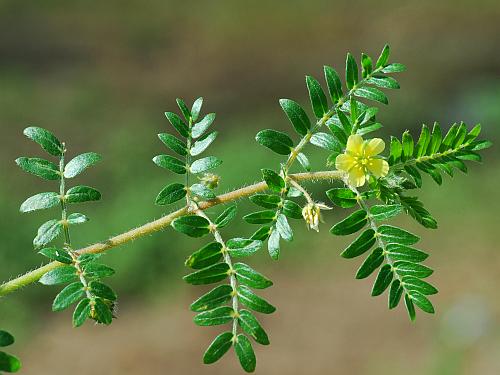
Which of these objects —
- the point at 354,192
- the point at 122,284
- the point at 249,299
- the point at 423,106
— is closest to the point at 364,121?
the point at 354,192

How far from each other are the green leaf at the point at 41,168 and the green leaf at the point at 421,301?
2.41 ft

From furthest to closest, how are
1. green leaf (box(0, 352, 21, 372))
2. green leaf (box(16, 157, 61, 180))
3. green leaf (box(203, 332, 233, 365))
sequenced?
green leaf (box(16, 157, 61, 180)) < green leaf (box(203, 332, 233, 365)) < green leaf (box(0, 352, 21, 372))

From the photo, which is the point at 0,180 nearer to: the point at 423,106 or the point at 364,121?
the point at 423,106

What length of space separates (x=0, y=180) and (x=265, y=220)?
Result: 6.69 metres

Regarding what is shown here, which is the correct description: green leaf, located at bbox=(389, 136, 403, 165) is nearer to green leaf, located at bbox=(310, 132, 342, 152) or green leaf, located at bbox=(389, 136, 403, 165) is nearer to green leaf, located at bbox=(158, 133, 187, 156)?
green leaf, located at bbox=(310, 132, 342, 152)

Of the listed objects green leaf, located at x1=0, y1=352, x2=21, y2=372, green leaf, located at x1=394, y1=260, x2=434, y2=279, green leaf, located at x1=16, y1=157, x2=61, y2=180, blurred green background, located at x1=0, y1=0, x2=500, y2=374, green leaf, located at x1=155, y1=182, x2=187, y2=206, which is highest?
blurred green background, located at x1=0, y1=0, x2=500, y2=374

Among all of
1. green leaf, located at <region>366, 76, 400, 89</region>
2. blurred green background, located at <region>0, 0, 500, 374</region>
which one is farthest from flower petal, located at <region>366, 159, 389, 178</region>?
blurred green background, located at <region>0, 0, 500, 374</region>

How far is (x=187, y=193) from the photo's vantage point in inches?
55.9

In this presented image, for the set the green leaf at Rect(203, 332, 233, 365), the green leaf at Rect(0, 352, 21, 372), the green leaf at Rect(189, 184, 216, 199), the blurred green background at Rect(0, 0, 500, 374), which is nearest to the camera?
the green leaf at Rect(0, 352, 21, 372)

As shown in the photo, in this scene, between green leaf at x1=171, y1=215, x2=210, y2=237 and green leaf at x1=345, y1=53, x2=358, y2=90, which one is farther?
green leaf at x1=345, y1=53, x2=358, y2=90

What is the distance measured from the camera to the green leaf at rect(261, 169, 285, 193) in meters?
1.31

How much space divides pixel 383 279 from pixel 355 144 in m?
0.25

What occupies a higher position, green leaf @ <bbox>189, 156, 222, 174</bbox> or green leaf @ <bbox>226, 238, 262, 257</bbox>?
green leaf @ <bbox>189, 156, 222, 174</bbox>

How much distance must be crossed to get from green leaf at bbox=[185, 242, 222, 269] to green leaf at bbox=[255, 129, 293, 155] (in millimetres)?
209
